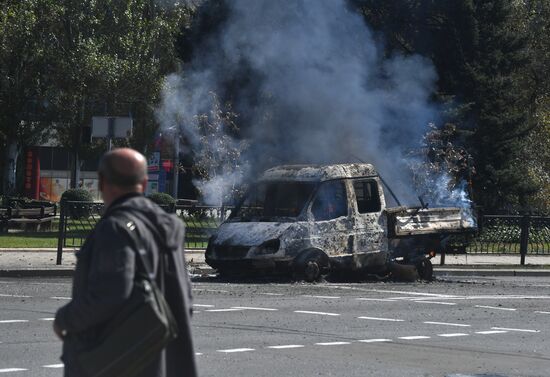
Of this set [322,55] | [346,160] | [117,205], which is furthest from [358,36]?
[117,205]

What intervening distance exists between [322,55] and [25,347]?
55.1ft

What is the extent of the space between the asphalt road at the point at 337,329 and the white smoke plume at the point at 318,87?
19.2 feet

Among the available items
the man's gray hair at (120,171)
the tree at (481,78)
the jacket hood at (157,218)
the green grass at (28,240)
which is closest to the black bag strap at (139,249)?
the jacket hood at (157,218)

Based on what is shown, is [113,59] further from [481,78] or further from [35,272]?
[35,272]

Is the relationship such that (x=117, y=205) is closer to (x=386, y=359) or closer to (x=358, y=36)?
(x=386, y=359)

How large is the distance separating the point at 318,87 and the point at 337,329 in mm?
13976

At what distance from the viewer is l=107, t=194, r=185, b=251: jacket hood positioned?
16.5 ft

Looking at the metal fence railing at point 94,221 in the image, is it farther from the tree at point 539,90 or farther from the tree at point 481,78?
the tree at point 539,90

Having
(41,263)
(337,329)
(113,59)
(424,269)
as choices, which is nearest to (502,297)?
(424,269)

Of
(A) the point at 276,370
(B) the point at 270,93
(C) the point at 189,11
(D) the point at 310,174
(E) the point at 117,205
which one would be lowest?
(A) the point at 276,370

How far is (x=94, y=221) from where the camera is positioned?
77.2 feet

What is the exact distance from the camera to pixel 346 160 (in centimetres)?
2453

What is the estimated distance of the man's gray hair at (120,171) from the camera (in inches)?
199

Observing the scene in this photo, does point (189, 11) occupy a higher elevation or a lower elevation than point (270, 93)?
higher
